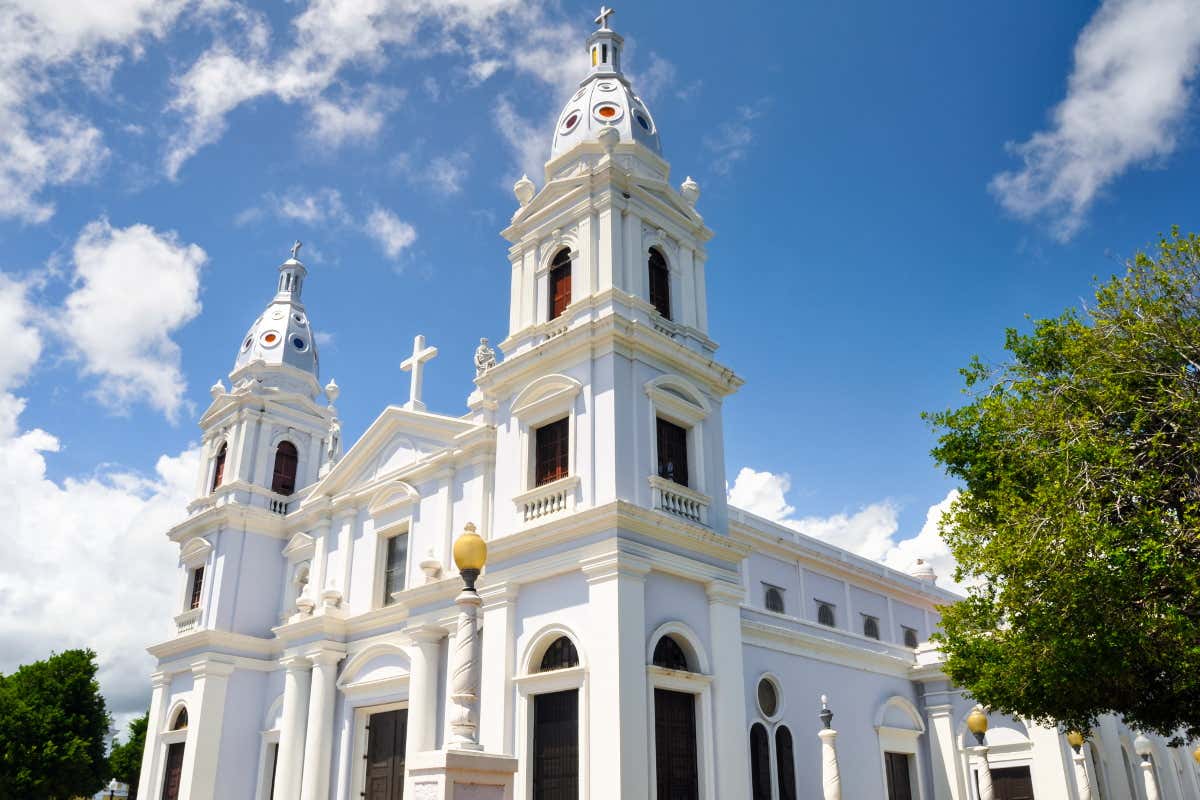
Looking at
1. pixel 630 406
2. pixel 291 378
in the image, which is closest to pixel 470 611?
pixel 630 406

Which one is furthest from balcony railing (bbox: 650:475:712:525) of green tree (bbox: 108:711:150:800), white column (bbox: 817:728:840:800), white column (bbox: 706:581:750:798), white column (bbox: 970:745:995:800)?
green tree (bbox: 108:711:150:800)

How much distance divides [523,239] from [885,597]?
16494 millimetres

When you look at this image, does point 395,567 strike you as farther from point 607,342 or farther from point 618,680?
point 618,680

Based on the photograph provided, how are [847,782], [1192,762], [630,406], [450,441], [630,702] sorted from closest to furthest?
1. [630,702]
2. [630,406]
3. [847,782]
4. [450,441]
5. [1192,762]

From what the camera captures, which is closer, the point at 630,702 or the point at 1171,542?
the point at 1171,542

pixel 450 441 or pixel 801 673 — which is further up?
pixel 450 441

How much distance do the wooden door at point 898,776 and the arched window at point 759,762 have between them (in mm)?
4668

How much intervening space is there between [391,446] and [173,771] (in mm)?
10479

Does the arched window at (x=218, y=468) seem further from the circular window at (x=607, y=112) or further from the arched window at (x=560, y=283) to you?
the circular window at (x=607, y=112)

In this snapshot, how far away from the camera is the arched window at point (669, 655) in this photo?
640 inches

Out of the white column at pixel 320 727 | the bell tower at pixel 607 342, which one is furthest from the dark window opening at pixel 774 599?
the white column at pixel 320 727

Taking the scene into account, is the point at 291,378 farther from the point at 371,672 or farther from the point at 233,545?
the point at 371,672

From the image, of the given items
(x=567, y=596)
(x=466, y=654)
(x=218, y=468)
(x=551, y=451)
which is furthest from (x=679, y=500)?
(x=218, y=468)

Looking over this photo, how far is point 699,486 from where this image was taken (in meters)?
18.3
